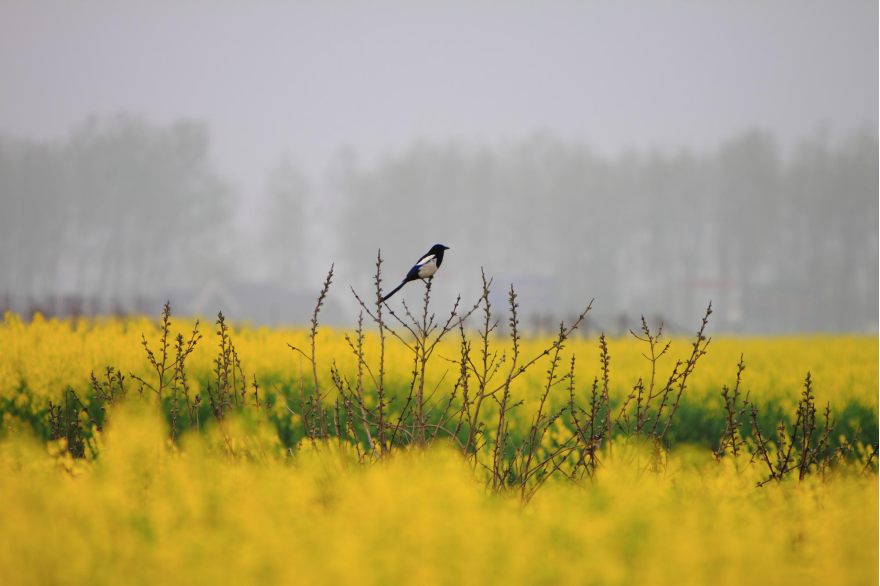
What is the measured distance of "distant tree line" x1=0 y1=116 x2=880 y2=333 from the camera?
3356 centimetres

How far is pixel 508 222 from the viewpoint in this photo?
3984 cm

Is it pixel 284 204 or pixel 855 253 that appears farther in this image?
pixel 284 204

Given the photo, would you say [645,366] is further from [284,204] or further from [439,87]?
[439,87]

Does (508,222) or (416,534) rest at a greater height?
(508,222)

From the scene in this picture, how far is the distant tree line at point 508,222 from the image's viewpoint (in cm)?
3356

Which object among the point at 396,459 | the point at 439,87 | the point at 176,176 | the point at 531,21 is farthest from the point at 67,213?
the point at 531,21

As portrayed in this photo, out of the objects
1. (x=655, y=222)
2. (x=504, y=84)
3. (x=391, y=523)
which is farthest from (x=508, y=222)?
(x=391, y=523)

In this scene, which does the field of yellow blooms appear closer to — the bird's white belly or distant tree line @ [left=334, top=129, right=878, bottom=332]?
the bird's white belly

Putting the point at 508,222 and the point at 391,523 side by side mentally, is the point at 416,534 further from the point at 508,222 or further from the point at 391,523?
the point at 508,222

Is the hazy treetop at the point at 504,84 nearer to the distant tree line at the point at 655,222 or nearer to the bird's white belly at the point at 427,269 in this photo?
the distant tree line at the point at 655,222

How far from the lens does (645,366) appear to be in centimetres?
666

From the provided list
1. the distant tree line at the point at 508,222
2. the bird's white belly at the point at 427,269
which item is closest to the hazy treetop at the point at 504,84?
the distant tree line at the point at 508,222

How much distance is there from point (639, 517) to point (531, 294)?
2927 centimetres

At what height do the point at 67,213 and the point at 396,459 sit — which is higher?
the point at 67,213
